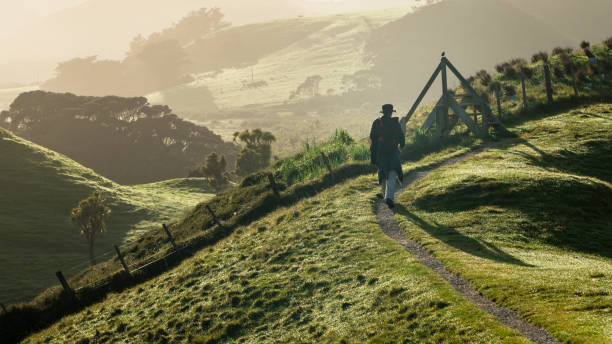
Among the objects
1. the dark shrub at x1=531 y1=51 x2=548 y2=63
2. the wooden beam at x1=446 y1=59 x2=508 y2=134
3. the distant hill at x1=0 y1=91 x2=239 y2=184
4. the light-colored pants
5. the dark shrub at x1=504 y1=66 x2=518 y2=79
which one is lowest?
the light-colored pants

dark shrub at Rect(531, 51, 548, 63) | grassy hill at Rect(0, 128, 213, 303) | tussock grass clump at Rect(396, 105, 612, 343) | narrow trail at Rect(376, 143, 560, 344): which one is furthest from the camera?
grassy hill at Rect(0, 128, 213, 303)

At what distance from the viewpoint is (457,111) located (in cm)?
Result: 2602

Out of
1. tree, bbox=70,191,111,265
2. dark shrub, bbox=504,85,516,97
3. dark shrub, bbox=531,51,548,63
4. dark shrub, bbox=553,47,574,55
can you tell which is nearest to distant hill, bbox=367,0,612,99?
dark shrub, bbox=531,51,548,63

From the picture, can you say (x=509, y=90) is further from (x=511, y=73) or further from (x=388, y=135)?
(x=388, y=135)

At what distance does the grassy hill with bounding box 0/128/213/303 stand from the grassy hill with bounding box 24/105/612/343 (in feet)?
75.1

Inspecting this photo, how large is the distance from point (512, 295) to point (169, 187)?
204 feet

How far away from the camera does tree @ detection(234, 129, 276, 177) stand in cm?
5558

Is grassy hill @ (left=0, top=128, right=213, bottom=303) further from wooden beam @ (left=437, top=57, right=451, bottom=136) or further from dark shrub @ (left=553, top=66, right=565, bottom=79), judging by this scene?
dark shrub @ (left=553, top=66, right=565, bottom=79)

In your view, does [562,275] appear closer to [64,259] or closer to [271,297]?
[271,297]

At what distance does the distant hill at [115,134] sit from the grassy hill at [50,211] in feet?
69.3

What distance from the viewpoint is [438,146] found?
1053 inches

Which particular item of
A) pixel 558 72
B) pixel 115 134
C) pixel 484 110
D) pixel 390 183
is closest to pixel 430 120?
pixel 484 110

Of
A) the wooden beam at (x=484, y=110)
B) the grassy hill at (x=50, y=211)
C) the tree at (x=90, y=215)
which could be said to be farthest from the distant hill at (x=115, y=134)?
the wooden beam at (x=484, y=110)

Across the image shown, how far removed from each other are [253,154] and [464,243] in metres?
45.1
